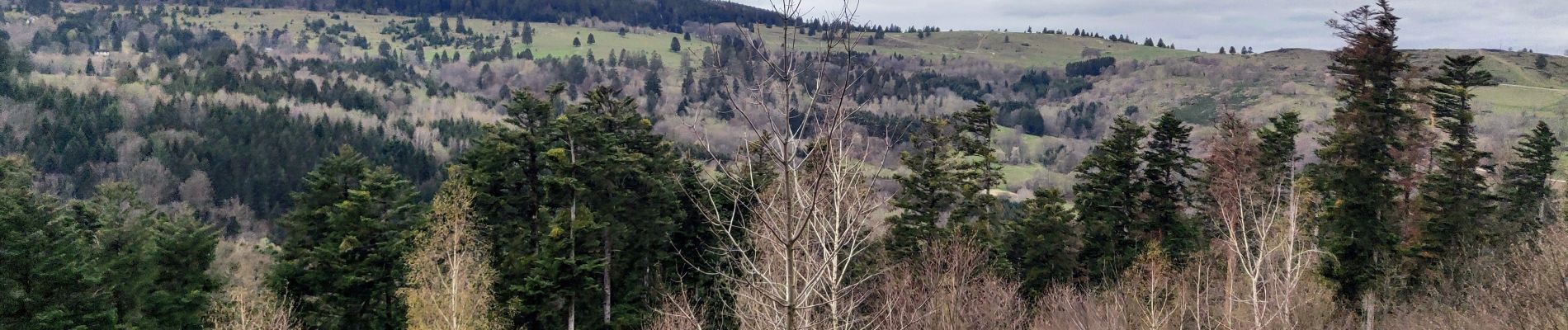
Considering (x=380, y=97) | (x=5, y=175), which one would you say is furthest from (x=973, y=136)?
(x=380, y=97)

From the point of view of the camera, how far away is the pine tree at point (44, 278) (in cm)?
2336

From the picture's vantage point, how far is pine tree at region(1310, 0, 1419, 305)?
89.1 ft

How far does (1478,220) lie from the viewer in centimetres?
3166

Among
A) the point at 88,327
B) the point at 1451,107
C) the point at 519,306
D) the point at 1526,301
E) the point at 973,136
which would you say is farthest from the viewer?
the point at 973,136

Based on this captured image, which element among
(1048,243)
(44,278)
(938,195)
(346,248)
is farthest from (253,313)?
(1048,243)

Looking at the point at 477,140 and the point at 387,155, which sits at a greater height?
the point at 477,140

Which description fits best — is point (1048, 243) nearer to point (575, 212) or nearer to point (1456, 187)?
point (1456, 187)

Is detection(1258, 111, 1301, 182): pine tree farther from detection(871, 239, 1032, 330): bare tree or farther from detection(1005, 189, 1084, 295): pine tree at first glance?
detection(871, 239, 1032, 330): bare tree

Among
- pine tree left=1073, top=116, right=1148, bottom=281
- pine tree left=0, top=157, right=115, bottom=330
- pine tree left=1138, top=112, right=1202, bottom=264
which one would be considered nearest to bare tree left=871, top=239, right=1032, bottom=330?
pine tree left=1073, top=116, right=1148, bottom=281

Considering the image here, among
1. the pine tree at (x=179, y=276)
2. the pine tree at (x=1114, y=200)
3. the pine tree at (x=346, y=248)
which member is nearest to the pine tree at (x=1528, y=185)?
the pine tree at (x=1114, y=200)

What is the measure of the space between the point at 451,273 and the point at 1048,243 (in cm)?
1999

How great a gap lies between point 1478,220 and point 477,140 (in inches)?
1309

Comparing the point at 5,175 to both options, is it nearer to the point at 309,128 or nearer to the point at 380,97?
the point at 309,128

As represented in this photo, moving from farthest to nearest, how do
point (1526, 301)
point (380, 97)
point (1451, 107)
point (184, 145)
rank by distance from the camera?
point (380, 97) → point (184, 145) → point (1451, 107) → point (1526, 301)
